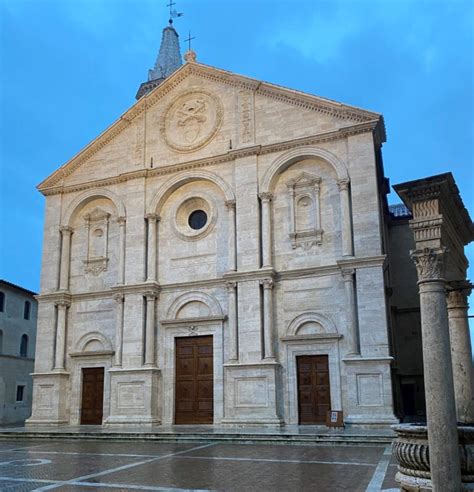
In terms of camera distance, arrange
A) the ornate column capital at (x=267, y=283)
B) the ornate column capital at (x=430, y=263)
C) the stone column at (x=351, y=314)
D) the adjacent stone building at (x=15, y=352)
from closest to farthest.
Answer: the ornate column capital at (x=430, y=263), the stone column at (x=351, y=314), the ornate column capital at (x=267, y=283), the adjacent stone building at (x=15, y=352)

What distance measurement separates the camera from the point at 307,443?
57.2ft

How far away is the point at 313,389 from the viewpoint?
21.4 metres

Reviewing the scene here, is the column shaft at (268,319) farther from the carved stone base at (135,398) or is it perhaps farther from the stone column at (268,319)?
the carved stone base at (135,398)

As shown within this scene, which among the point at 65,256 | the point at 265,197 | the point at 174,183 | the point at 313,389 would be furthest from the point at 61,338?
the point at 313,389

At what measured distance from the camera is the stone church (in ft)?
69.9

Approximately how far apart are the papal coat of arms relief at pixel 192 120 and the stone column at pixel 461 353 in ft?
54.0

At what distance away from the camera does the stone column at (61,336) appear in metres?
25.8

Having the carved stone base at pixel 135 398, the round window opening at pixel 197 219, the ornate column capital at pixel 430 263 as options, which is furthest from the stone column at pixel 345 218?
the ornate column capital at pixel 430 263

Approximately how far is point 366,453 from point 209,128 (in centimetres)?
1595

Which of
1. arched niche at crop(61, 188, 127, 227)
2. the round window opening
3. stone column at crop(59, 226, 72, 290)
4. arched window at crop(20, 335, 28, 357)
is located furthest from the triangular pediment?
arched window at crop(20, 335, 28, 357)

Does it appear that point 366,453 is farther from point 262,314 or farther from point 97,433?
point 97,433

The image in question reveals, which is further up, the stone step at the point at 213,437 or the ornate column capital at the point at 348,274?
the ornate column capital at the point at 348,274

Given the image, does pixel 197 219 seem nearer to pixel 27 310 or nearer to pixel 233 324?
pixel 233 324

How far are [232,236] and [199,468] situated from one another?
12.1 metres
